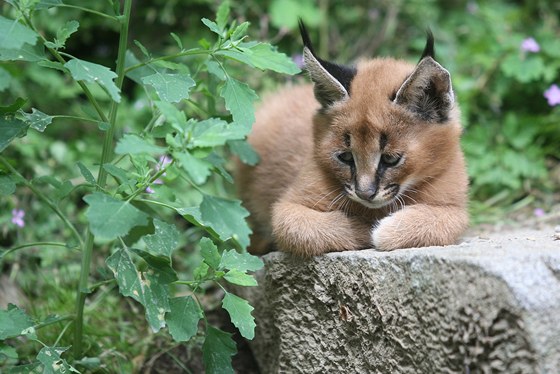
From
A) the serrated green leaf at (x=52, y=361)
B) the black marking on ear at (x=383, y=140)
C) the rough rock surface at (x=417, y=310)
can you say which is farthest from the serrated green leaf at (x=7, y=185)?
the black marking on ear at (x=383, y=140)

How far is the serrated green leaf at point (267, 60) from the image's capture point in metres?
3.41

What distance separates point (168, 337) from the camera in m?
4.41

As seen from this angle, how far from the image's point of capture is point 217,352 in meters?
3.53

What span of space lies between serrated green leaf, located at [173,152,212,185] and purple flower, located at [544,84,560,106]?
411 cm

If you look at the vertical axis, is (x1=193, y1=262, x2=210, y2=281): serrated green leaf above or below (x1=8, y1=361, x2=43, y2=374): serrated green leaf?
above

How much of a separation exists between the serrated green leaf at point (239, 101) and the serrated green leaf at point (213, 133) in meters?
0.39

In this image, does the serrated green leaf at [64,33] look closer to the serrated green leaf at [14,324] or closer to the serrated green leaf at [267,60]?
the serrated green leaf at [267,60]

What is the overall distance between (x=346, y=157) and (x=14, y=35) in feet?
5.73

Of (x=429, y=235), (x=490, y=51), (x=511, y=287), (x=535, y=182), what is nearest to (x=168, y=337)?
(x=429, y=235)

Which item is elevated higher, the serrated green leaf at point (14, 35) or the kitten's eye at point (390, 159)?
the serrated green leaf at point (14, 35)

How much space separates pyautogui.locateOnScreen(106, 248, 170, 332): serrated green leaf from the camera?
329 centimetres

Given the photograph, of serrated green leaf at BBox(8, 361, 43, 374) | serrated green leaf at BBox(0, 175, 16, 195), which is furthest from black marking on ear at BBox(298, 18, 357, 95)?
serrated green leaf at BBox(8, 361, 43, 374)

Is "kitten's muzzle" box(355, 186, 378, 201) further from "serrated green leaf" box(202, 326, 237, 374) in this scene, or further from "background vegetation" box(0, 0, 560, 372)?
"serrated green leaf" box(202, 326, 237, 374)

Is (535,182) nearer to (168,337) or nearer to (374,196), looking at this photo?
(374,196)
